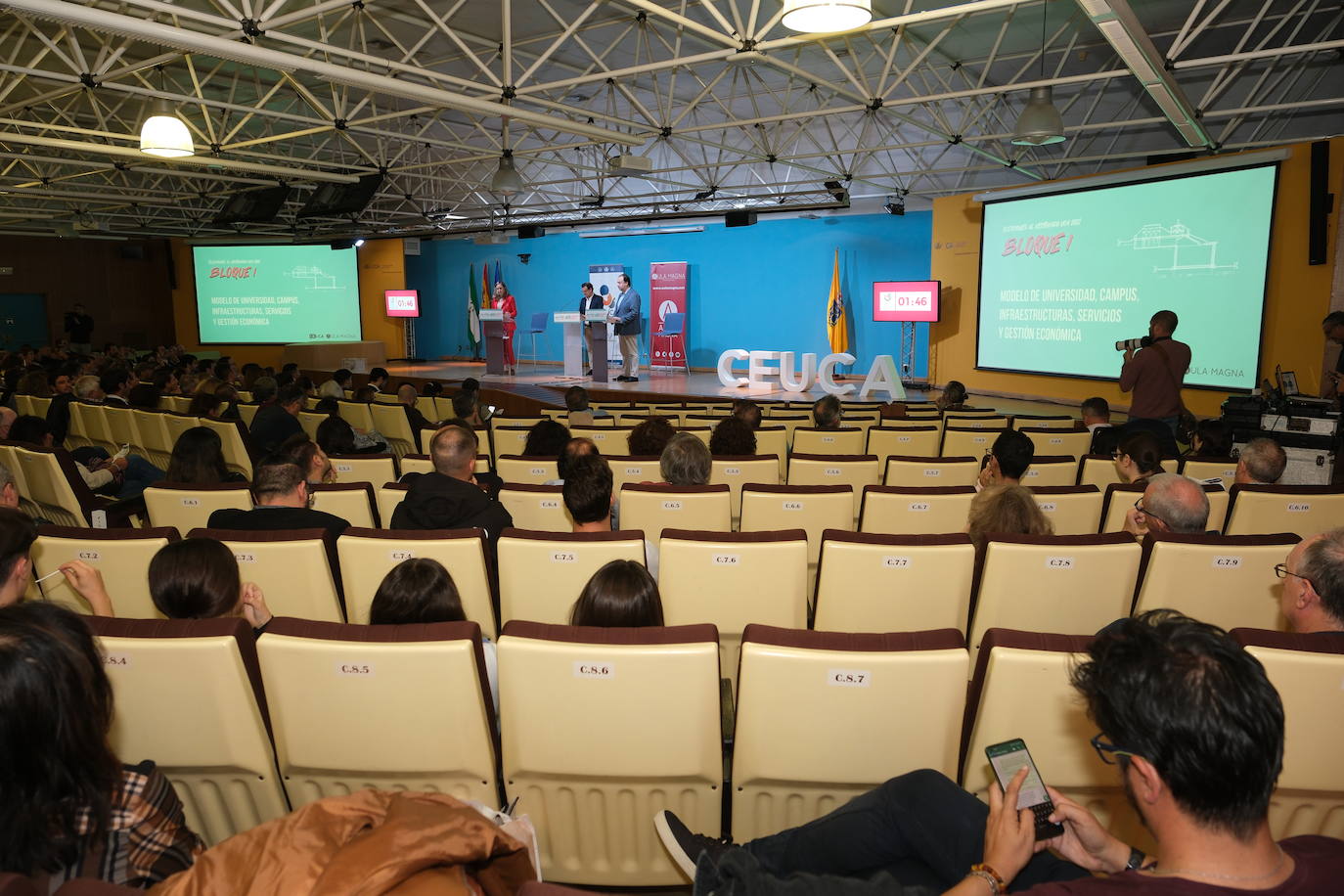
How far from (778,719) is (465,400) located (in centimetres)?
542

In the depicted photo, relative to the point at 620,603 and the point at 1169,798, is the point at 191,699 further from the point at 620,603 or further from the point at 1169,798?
the point at 1169,798

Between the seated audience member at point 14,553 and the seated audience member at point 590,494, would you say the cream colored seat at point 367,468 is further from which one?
the seated audience member at point 14,553

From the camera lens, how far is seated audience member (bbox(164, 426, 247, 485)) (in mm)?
4164

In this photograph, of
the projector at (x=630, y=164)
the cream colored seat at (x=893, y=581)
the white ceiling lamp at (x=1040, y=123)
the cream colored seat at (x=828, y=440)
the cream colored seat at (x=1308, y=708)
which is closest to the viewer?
the cream colored seat at (x=1308, y=708)

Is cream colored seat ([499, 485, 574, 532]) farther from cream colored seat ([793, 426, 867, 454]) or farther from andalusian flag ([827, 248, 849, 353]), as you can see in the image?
andalusian flag ([827, 248, 849, 353])

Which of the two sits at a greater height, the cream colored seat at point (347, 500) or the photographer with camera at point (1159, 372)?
the photographer with camera at point (1159, 372)

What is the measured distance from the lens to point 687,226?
1778 cm

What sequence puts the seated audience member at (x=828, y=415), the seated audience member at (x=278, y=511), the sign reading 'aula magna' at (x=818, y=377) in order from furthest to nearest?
the sign reading 'aula magna' at (x=818, y=377) < the seated audience member at (x=828, y=415) < the seated audience member at (x=278, y=511)

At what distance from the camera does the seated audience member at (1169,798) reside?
3.72 feet

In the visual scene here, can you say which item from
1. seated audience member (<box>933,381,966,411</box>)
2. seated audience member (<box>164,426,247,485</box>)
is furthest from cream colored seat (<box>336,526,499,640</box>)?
seated audience member (<box>933,381,966,411</box>)

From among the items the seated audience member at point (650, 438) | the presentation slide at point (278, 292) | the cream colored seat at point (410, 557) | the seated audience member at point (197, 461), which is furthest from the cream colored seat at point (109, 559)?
the presentation slide at point (278, 292)

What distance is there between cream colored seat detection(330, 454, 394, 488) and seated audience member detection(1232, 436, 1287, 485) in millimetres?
4598

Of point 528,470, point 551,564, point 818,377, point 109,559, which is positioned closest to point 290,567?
point 109,559

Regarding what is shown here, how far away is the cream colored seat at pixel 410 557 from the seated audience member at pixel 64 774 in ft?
4.54
